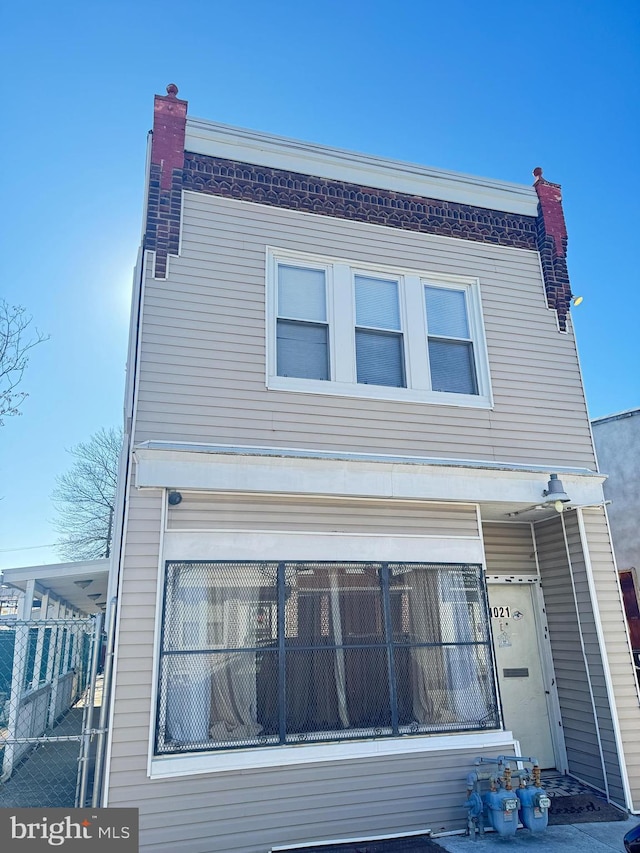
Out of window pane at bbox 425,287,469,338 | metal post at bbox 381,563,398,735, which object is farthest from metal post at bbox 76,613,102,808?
window pane at bbox 425,287,469,338

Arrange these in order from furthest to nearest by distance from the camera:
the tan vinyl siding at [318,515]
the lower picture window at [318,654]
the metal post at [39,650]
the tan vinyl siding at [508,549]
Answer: the metal post at [39,650] → the tan vinyl siding at [508,549] → the tan vinyl siding at [318,515] → the lower picture window at [318,654]

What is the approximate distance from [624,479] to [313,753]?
1010 cm

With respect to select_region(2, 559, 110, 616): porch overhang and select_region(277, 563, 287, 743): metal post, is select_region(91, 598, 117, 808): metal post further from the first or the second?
select_region(2, 559, 110, 616): porch overhang

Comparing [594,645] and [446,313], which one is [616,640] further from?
[446,313]

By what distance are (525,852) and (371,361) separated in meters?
5.01

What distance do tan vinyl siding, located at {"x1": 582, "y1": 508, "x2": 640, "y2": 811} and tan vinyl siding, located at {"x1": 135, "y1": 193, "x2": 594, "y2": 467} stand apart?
0.93 m

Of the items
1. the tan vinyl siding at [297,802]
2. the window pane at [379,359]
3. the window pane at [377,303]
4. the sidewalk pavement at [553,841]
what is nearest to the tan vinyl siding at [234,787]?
the tan vinyl siding at [297,802]

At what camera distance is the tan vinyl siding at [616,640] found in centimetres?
619

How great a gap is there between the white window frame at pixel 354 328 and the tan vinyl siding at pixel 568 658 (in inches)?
86.3

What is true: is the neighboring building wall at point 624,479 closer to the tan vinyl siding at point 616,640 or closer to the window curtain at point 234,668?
the tan vinyl siding at point 616,640

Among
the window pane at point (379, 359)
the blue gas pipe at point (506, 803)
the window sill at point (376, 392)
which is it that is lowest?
the blue gas pipe at point (506, 803)

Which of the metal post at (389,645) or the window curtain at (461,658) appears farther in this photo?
the window curtain at (461,658)

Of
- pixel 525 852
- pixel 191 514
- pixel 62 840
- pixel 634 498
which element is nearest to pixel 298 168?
pixel 191 514

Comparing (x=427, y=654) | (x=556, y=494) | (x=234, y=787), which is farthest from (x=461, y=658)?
(x=234, y=787)
